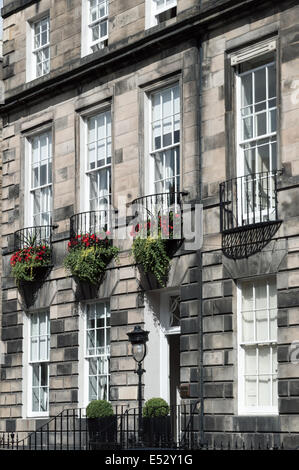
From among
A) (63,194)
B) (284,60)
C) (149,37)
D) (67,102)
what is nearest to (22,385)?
(63,194)

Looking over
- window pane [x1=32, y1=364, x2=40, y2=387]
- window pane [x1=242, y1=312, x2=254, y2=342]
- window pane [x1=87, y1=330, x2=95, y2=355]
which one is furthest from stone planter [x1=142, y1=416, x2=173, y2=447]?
window pane [x1=32, y1=364, x2=40, y2=387]

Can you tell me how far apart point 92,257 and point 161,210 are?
2107mm

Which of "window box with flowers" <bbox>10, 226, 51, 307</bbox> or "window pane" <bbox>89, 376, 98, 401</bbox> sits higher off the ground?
"window box with flowers" <bbox>10, 226, 51, 307</bbox>

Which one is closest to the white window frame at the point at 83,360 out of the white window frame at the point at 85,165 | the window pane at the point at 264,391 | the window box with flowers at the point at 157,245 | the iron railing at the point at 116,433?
the iron railing at the point at 116,433

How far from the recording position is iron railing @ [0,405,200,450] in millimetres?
23672

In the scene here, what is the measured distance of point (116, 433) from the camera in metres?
25.3

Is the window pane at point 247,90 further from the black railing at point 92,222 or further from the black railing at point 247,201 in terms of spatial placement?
the black railing at point 92,222

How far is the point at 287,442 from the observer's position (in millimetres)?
21578

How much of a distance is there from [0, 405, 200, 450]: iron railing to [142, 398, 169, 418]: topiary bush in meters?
0.10

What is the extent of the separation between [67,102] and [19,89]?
2.03m

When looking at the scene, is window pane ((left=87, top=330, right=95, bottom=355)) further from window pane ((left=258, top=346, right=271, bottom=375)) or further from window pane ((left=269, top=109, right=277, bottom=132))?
window pane ((left=269, top=109, right=277, bottom=132))

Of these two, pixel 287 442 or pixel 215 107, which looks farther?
pixel 215 107

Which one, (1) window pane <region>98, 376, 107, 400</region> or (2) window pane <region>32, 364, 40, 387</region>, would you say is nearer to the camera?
(1) window pane <region>98, 376, 107, 400</region>

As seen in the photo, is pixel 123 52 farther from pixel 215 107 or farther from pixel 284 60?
pixel 284 60
